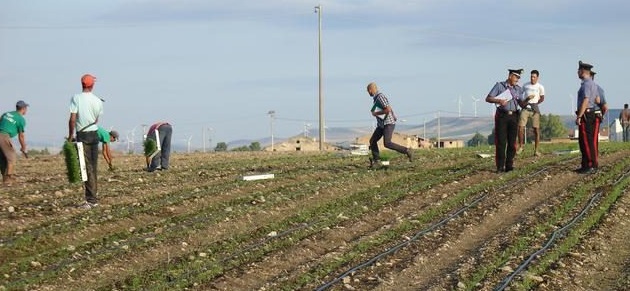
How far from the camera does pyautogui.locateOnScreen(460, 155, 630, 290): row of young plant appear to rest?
10.2m

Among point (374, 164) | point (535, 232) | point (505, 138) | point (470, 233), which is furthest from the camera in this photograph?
point (374, 164)

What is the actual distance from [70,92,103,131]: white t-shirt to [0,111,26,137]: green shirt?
16.7 feet

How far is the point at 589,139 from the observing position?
17.7 meters

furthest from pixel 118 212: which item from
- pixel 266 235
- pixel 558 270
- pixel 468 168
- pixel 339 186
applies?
pixel 468 168

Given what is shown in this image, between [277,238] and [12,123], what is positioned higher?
[12,123]

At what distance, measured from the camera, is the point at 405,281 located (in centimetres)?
1010

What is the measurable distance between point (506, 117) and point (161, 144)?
6986 mm

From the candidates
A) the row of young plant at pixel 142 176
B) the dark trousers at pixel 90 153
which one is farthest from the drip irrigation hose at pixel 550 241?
the row of young plant at pixel 142 176

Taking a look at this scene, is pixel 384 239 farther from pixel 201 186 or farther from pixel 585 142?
pixel 585 142

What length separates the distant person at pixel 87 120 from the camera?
46.1ft

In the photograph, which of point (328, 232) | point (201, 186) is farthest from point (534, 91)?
point (328, 232)

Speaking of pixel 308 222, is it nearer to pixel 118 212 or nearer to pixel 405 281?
pixel 118 212

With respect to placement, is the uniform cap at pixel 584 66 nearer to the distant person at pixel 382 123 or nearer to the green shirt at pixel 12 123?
the distant person at pixel 382 123

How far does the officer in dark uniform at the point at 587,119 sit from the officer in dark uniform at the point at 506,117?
3.61 ft
